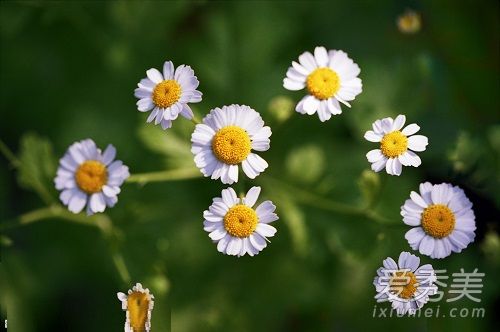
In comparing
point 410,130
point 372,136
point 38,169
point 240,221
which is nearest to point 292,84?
point 372,136

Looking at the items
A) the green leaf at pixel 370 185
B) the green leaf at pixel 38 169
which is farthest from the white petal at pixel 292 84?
the green leaf at pixel 38 169

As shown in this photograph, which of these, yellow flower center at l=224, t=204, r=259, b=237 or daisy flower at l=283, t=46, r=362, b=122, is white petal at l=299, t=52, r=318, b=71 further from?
yellow flower center at l=224, t=204, r=259, b=237

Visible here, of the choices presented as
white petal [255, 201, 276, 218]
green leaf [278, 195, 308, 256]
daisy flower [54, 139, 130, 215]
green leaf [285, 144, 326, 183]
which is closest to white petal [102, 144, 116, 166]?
daisy flower [54, 139, 130, 215]

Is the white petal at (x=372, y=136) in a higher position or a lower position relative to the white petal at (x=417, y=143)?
higher

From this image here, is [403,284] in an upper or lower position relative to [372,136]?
lower

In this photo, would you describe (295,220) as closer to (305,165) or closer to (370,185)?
(305,165)

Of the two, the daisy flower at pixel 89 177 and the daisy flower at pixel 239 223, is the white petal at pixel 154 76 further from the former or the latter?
the daisy flower at pixel 239 223

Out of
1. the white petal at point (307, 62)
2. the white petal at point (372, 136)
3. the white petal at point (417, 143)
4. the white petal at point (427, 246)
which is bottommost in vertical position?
the white petal at point (427, 246)
